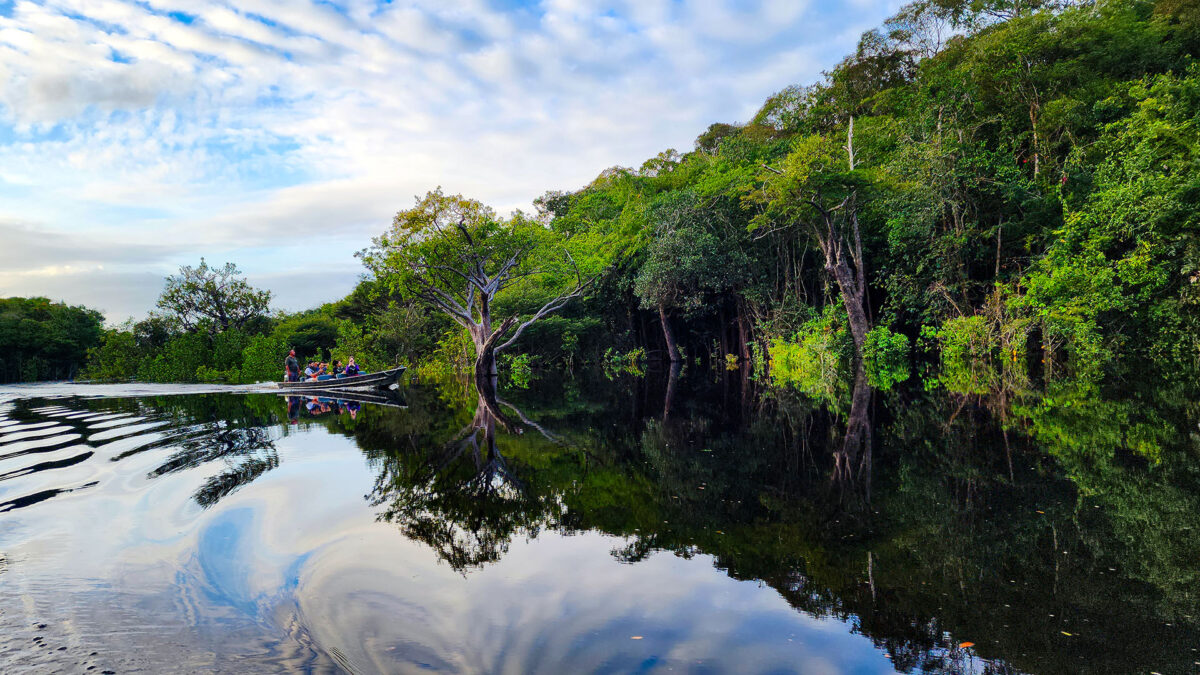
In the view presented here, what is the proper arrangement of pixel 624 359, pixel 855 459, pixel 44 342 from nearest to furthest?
pixel 855 459 → pixel 624 359 → pixel 44 342

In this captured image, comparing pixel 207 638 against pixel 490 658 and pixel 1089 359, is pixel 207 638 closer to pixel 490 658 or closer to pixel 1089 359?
pixel 490 658

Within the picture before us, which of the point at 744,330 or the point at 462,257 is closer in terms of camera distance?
the point at 462,257

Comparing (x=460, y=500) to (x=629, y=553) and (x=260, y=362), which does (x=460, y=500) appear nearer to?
(x=629, y=553)

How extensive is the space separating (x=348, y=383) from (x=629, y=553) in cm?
1786

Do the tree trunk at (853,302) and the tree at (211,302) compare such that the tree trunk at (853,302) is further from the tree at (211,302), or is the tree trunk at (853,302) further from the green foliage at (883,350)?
the tree at (211,302)

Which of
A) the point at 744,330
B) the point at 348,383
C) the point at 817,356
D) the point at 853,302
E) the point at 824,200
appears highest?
the point at 824,200

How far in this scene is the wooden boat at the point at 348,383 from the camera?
19.8 metres

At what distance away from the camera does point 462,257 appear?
22484 millimetres

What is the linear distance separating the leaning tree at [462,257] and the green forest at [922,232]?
0.08 metres

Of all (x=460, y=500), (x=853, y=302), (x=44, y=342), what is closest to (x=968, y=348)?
(x=853, y=302)

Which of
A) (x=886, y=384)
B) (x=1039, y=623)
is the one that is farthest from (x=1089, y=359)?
(x=1039, y=623)

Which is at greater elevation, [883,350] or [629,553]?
[883,350]

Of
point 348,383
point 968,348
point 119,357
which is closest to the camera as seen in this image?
point 968,348

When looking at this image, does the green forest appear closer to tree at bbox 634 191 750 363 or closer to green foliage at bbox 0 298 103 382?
tree at bbox 634 191 750 363
